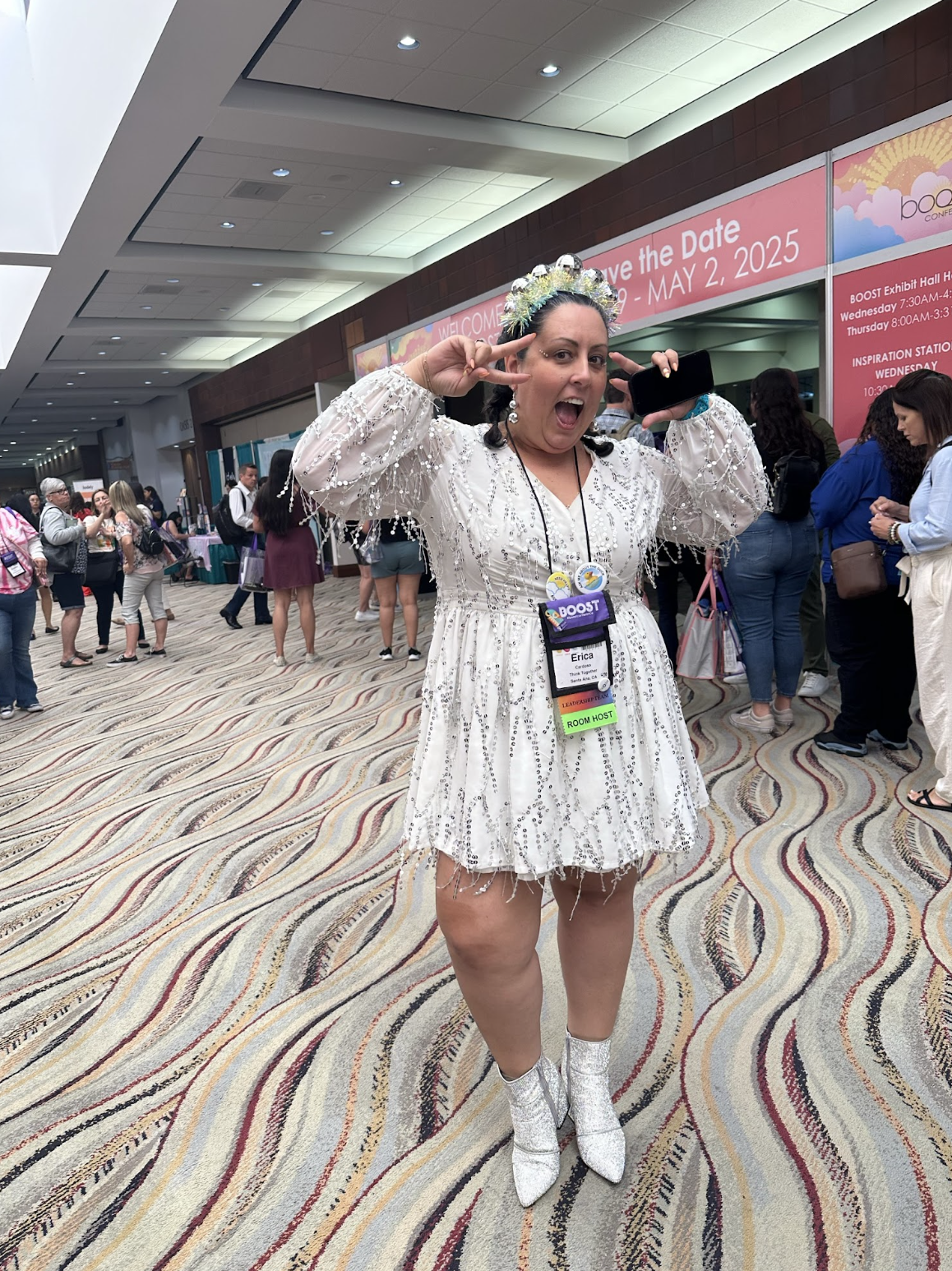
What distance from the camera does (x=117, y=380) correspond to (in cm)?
1716

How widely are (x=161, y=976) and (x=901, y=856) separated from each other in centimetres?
232

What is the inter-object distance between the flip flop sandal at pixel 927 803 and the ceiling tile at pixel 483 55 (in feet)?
16.3

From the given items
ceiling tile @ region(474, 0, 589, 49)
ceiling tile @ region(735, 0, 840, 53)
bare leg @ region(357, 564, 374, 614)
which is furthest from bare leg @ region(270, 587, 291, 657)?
ceiling tile @ region(735, 0, 840, 53)

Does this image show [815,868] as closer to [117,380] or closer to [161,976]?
[161,976]

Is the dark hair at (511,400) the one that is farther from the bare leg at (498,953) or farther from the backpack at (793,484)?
the backpack at (793,484)

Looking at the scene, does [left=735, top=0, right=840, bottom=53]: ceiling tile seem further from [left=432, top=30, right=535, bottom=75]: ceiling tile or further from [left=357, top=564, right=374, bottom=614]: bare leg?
[left=357, top=564, right=374, bottom=614]: bare leg

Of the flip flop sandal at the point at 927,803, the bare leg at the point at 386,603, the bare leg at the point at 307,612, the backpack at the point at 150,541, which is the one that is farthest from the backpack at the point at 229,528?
the flip flop sandal at the point at 927,803

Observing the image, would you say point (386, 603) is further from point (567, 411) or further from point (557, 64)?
point (567, 411)

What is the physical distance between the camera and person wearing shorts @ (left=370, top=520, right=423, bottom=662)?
229 inches

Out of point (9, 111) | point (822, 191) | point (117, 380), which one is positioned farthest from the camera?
point (117, 380)

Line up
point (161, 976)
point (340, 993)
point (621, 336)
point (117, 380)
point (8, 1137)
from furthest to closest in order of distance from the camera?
point (117, 380) → point (621, 336) → point (161, 976) → point (340, 993) → point (8, 1137)

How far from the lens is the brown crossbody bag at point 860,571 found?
3377 millimetres

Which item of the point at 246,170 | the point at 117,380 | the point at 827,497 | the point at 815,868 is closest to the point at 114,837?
the point at 815,868

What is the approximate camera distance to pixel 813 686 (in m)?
4.68
